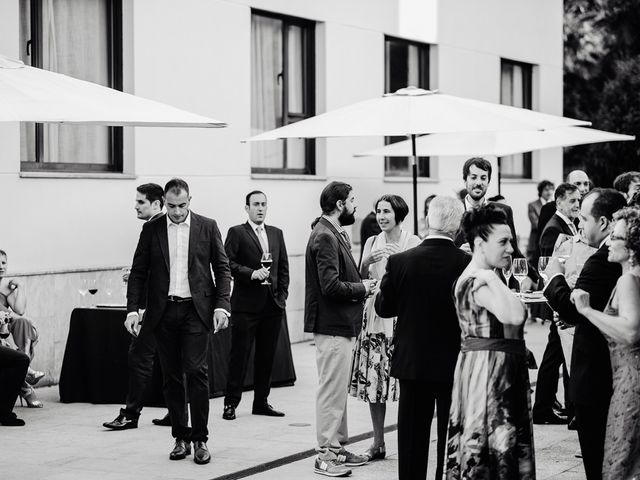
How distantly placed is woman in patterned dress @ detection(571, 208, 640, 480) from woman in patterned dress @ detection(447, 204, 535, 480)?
410 millimetres

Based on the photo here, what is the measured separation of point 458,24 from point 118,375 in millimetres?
11014

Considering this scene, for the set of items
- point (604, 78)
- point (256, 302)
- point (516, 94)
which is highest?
point (604, 78)

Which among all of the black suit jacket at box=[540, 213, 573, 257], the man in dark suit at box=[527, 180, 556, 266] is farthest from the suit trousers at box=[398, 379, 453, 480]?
the man in dark suit at box=[527, 180, 556, 266]

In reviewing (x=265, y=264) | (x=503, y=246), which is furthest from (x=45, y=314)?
(x=503, y=246)

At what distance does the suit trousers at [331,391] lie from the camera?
8.55 meters

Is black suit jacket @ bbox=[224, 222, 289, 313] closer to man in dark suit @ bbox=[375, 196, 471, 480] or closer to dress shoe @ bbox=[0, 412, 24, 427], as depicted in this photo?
dress shoe @ bbox=[0, 412, 24, 427]

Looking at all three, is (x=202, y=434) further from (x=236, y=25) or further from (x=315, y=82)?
(x=315, y=82)

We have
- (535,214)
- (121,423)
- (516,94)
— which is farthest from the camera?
(516,94)

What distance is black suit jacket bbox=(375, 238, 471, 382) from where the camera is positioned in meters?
7.11

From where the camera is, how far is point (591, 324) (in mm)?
6848

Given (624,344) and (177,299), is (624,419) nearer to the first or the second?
(624,344)

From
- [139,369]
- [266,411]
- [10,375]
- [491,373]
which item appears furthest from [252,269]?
[491,373]

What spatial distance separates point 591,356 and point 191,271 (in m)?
3.43

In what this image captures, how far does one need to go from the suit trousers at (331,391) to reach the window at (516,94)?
46.9 ft
